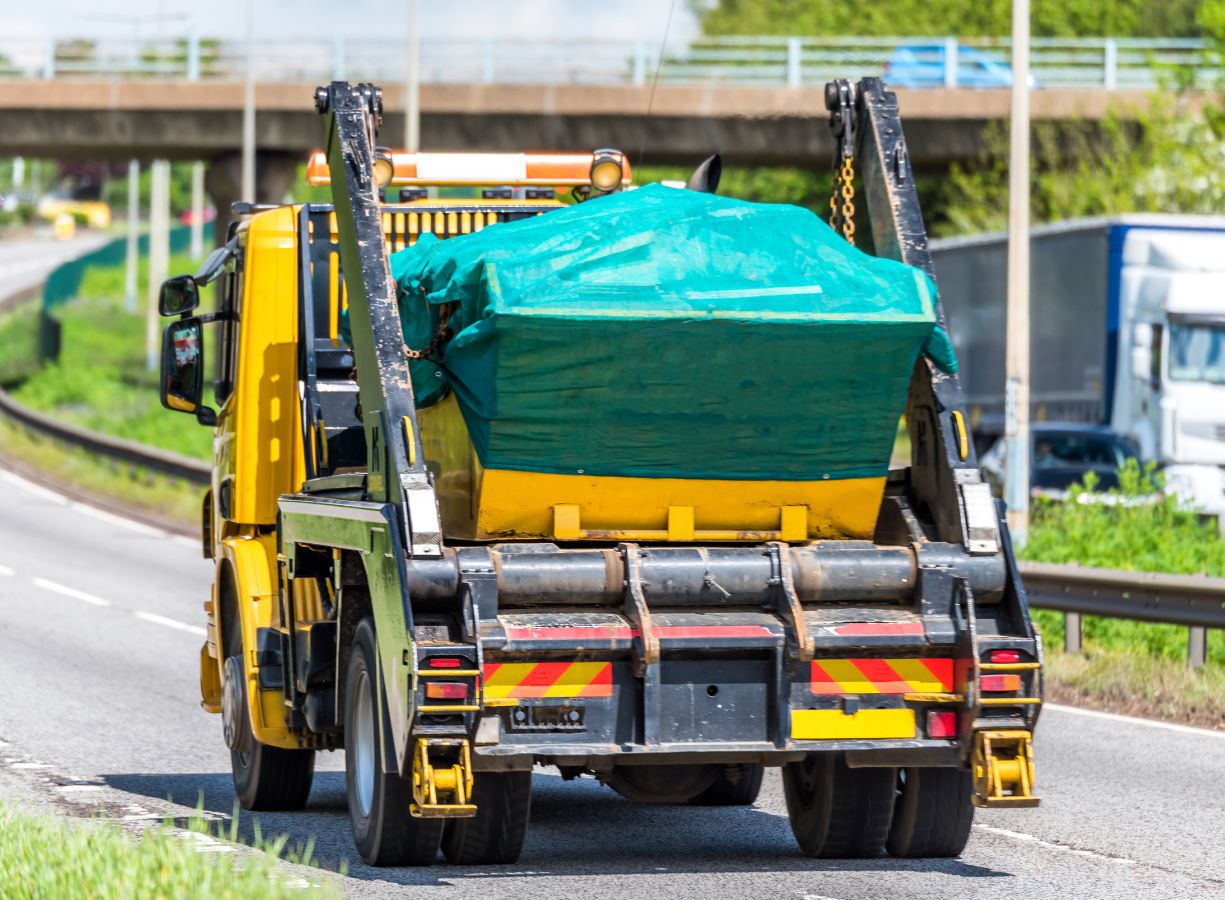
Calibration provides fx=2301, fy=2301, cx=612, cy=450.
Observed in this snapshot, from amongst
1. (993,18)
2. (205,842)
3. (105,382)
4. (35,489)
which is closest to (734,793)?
(205,842)

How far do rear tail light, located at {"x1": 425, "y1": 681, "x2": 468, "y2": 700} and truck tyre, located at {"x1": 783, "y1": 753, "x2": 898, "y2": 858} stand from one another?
1550mm

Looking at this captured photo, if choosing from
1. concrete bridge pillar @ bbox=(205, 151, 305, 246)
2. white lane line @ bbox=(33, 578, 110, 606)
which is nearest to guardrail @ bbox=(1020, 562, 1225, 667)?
white lane line @ bbox=(33, 578, 110, 606)

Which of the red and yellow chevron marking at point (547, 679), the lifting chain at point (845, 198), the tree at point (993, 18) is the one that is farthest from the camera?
the tree at point (993, 18)

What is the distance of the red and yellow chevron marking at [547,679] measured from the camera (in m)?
7.79

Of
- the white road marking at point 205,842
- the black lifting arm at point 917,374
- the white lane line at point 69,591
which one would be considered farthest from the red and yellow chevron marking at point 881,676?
the white lane line at point 69,591

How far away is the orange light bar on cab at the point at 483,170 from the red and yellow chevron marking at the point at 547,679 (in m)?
3.39

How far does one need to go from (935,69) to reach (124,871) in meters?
38.9

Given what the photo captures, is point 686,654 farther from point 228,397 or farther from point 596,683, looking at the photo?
point 228,397

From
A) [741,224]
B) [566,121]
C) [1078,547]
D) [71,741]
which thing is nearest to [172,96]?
[566,121]

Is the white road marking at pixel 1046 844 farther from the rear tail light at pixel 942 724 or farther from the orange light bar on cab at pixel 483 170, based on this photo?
the orange light bar on cab at pixel 483 170

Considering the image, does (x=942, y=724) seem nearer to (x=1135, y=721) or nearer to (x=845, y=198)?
(x=845, y=198)

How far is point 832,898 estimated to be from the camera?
25.7ft

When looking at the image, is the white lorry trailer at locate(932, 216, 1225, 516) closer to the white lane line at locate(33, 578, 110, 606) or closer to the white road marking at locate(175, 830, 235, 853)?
the white lane line at locate(33, 578, 110, 606)

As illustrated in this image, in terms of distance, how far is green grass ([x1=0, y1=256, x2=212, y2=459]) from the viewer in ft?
134
